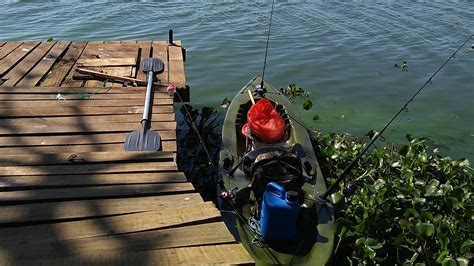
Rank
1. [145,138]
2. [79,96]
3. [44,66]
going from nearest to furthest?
[145,138], [79,96], [44,66]

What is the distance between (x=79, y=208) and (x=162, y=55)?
5.62 meters

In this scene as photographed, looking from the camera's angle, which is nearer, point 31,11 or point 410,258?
point 410,258

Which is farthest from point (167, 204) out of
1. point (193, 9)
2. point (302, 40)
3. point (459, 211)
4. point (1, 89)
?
point (193, 9)

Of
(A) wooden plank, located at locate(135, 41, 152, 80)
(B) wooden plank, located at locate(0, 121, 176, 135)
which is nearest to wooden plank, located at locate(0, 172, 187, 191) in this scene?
(B) wooden plank, located at locate(0, 121, 176, 135)

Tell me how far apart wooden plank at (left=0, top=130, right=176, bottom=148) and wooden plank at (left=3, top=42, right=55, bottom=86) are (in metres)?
1.98

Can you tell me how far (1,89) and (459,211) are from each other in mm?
5973

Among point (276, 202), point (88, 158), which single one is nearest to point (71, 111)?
point (88, 158)

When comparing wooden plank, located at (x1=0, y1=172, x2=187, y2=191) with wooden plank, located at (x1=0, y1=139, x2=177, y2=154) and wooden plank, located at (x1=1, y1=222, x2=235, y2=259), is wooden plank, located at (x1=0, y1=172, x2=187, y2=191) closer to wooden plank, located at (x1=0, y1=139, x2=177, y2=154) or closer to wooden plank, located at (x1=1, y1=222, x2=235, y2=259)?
wooden plank, located at (x1=1, y1=222, x2=235, y2=259)

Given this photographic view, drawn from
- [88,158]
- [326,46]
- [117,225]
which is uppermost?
[117,225]

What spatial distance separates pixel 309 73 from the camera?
11.0m

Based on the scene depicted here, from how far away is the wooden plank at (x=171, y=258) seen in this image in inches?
75.5

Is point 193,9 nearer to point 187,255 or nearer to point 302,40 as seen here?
point 302,40

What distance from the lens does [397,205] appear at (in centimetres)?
520

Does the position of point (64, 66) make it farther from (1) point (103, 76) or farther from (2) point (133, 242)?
(2) point (133, 242)
